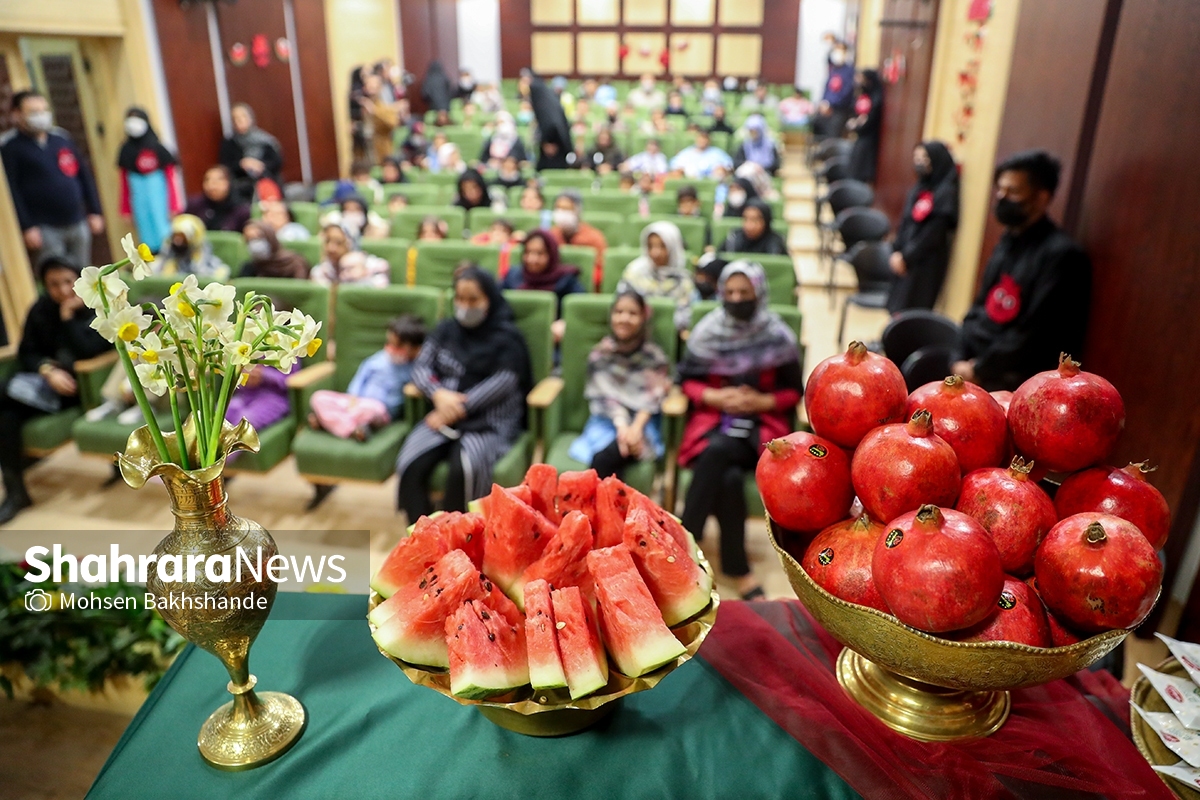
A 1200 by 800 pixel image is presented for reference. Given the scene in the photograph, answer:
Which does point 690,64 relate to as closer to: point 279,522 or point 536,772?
point 279,522

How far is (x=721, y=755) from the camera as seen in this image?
3.25 ft

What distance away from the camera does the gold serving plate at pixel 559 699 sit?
91 centimetres

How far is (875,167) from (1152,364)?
5.81 meters

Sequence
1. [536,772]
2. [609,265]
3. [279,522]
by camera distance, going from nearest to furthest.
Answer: [536,772], [279,522], [609,265]

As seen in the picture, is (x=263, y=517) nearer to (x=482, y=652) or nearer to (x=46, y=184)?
(x=482, y=652)

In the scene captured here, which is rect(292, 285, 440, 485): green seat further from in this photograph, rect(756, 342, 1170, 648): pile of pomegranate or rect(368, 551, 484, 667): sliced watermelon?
rect(756, 342, 1170, 648): pile of pomegranate

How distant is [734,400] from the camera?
2.69 meters

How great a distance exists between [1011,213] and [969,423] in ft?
6.97

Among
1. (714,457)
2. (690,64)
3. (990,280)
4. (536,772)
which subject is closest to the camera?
(536,772)

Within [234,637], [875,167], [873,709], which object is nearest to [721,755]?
[873,709]

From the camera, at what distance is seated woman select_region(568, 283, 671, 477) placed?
2.81 metres

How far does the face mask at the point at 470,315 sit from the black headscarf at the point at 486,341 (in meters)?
0.03

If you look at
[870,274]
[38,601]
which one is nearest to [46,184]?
[38,601]

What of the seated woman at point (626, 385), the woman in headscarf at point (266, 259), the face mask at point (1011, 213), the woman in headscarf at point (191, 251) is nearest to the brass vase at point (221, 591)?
the seated woman at point (626, 385)
